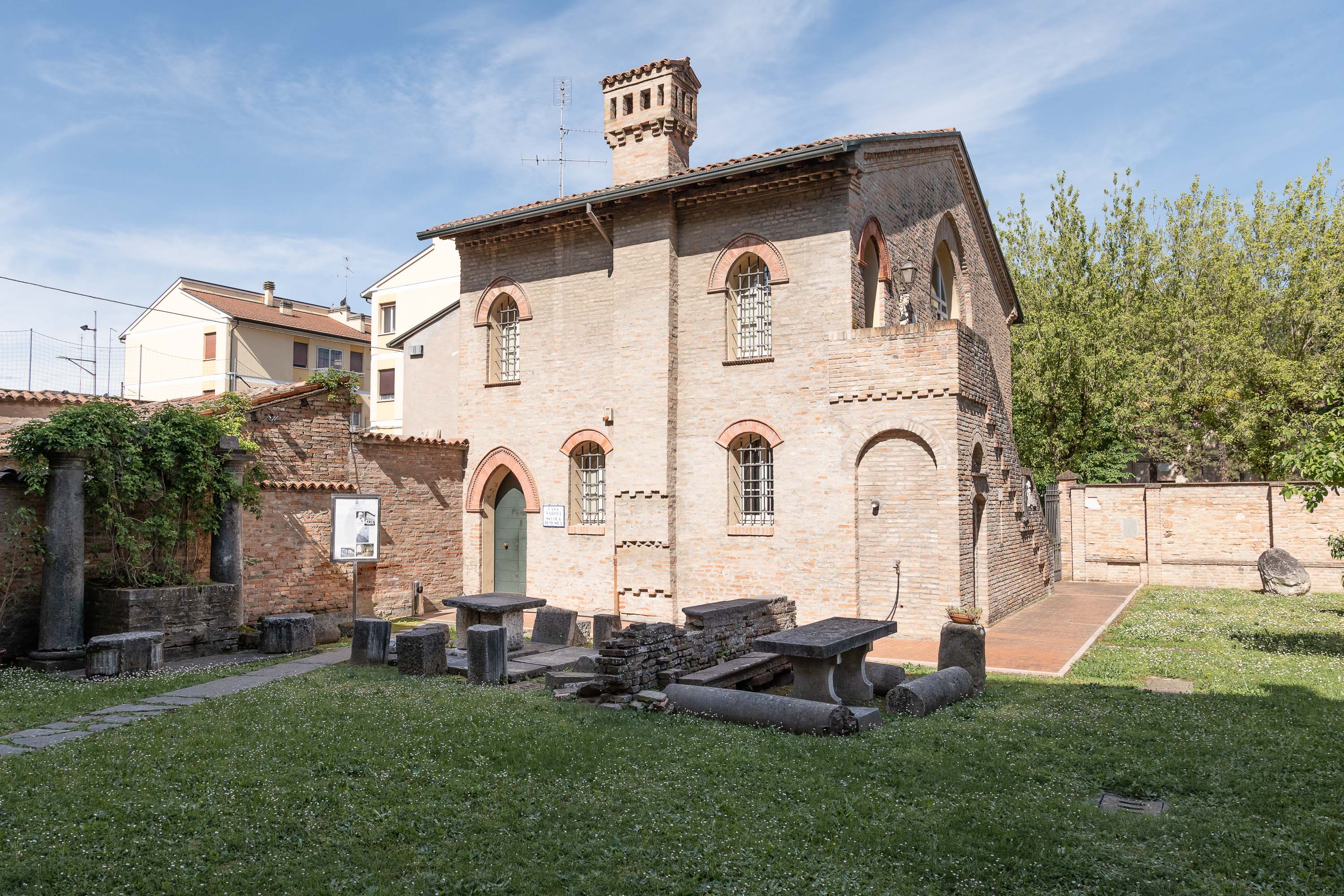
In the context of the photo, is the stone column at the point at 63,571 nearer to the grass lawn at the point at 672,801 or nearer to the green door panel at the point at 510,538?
the grass lawn at the point at 672,801

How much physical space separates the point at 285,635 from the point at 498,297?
26.7 ft

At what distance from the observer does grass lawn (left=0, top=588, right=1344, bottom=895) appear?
Answer: 4316mm

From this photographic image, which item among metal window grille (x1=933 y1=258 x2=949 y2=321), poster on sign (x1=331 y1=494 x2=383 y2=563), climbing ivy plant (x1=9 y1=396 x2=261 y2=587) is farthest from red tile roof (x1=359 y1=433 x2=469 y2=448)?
metal window grille (x1=933 y1=258 x2=949 y2=321)

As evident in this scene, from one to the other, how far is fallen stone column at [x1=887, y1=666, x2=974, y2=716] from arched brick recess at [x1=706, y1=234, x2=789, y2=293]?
7.42 m

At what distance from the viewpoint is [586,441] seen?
624 inches

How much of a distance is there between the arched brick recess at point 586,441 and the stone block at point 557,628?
3648mm

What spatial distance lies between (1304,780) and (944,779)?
244 cm

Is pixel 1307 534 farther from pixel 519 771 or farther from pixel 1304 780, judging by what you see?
pixel 519 771

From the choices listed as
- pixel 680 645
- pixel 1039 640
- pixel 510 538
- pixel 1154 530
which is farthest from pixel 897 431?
pixel 1154 530

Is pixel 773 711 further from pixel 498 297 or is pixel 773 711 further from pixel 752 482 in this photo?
pixel 498 297

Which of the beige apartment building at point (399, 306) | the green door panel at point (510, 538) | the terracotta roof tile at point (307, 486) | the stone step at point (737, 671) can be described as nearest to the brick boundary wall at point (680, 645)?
the stone step at point (737, 671)

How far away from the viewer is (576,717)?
766cm

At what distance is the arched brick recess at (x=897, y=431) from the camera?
1249cm

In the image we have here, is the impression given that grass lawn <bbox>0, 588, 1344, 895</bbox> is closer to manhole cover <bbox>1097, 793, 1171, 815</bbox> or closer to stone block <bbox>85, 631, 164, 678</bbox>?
manhole cover <bbox>1097, 793, 1171, 815</bbox>
